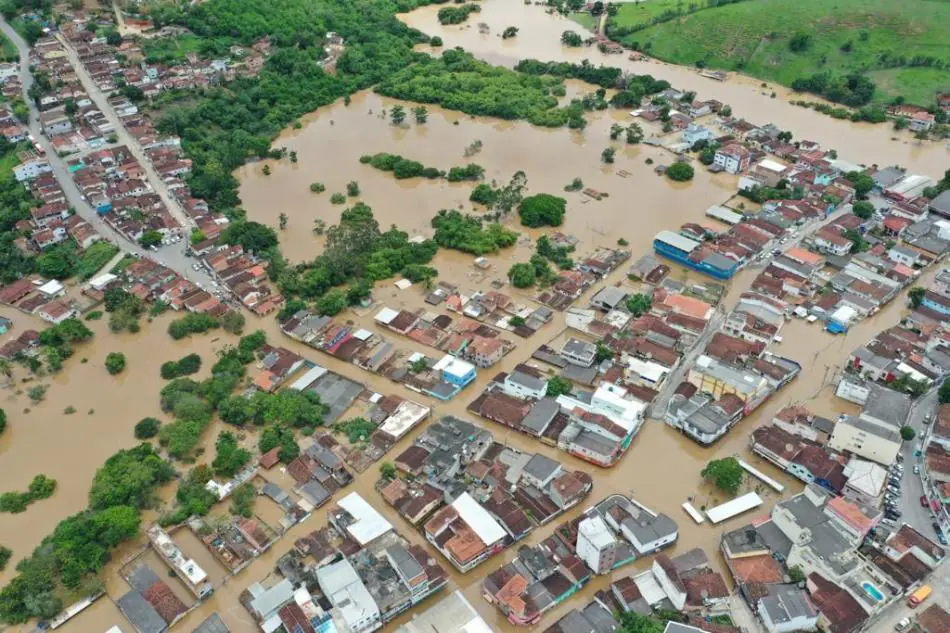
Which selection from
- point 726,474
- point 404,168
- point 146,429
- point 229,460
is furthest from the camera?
point 404,168

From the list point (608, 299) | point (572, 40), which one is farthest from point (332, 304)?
point (572, 40)

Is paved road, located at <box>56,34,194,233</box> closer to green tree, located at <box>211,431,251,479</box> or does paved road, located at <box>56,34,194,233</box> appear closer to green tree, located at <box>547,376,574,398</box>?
green tree, located at <box>211,431,251,479</box>

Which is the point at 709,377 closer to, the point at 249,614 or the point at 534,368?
the point at 534,368

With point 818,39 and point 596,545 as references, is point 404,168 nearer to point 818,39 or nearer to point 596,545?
point 596,545

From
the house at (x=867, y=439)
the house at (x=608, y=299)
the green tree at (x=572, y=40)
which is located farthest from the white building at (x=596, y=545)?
the green tree at (x=572, y=40)

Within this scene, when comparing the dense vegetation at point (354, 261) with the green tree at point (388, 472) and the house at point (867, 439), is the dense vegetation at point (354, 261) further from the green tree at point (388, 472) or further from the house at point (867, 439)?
the house at point (867, 439)

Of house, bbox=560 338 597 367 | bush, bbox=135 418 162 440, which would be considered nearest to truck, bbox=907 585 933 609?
house, bbox=560 338 597 367
